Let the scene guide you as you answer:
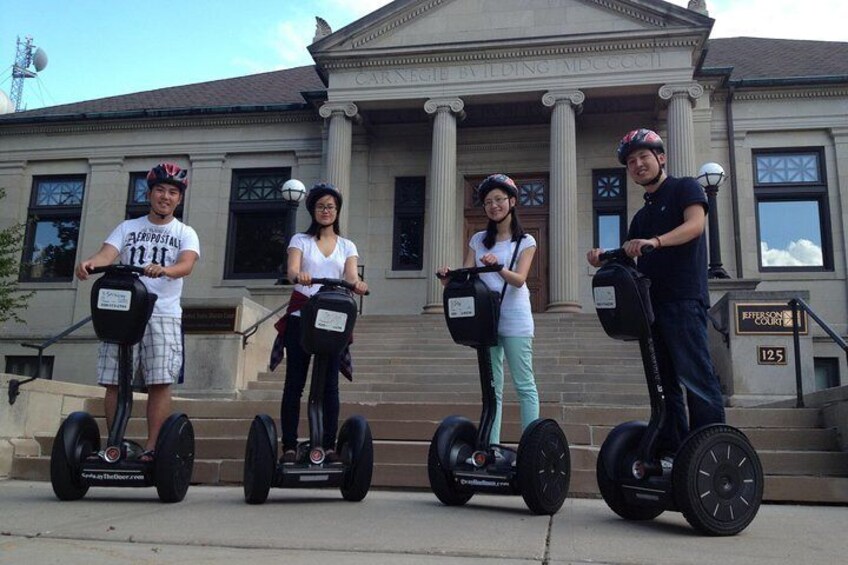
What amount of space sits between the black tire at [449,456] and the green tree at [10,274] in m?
16.8

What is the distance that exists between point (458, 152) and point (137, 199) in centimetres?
957

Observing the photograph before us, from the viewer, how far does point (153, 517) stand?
12.9 feet

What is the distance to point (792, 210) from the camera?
18.9 meters

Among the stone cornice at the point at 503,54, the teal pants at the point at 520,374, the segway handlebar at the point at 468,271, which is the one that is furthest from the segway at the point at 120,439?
the stone cornice at the point at 503,54

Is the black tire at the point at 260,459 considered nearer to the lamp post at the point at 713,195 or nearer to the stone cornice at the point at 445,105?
the lamp post at the point at 713,195

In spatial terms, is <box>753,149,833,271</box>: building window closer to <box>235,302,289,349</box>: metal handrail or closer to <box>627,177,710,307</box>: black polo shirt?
<box>235,302,289,349</box>: metal handrail

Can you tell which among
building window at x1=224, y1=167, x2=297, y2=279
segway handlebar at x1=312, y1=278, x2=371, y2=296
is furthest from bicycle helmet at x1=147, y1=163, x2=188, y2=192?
building window at x1=224, y1=167, x2=297, y2=279

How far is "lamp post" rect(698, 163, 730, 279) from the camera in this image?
13.3 metres

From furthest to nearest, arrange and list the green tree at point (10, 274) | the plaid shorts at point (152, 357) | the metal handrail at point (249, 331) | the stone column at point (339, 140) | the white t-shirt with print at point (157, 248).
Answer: the stone column at point (339, 140)
the green tree at point (10, 274)
the metal handrail at point (249, 331)
the white t-shirt with print at point (157, 248)
the plaid shorts at point (152, 357)

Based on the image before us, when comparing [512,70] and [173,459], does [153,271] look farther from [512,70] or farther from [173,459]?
[512,70]

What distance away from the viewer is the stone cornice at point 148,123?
21.2m

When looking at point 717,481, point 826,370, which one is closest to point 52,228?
point 826,370

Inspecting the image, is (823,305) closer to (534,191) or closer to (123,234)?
(534,191)

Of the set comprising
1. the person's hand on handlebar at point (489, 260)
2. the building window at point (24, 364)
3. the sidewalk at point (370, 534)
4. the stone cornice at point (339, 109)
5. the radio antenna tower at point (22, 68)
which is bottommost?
the sidewalk at point (370, 534)
